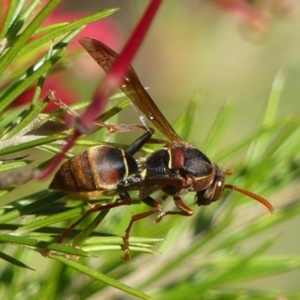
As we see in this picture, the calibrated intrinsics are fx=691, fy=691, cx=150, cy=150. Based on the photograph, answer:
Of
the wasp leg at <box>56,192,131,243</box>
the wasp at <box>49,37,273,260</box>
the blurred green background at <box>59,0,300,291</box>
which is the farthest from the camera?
the blurred green background at <box>59,0,300,291</box>

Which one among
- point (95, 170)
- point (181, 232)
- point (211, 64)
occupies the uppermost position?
point (95, 170)

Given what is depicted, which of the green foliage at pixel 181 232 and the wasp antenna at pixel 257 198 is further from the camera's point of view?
the wasp antenna at pixel 257 198

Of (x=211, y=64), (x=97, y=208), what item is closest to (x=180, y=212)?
(x=97, y=208)

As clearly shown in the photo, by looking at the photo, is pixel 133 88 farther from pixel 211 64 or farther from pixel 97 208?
pixel 211 64

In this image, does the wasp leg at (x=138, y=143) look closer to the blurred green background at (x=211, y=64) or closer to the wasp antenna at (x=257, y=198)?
the wasp antenna at (x=257, y=198)

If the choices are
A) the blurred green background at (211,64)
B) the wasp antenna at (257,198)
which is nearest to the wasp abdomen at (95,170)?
the wasp antenna at (257,198)

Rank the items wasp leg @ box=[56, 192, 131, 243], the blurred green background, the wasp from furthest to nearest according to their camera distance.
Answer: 1. the blurred green background
2. the wasp
3. wasp leg @ box=[56, 192, 131, 243]

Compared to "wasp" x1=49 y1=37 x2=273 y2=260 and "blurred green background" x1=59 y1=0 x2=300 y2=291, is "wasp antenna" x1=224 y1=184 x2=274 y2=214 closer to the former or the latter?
"wasp" x1=49 y1=37 x2=273 y2=260

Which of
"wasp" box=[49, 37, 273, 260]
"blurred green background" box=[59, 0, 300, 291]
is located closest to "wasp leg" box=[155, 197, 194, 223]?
"wasp" box=[49, 37, 273, 260]
